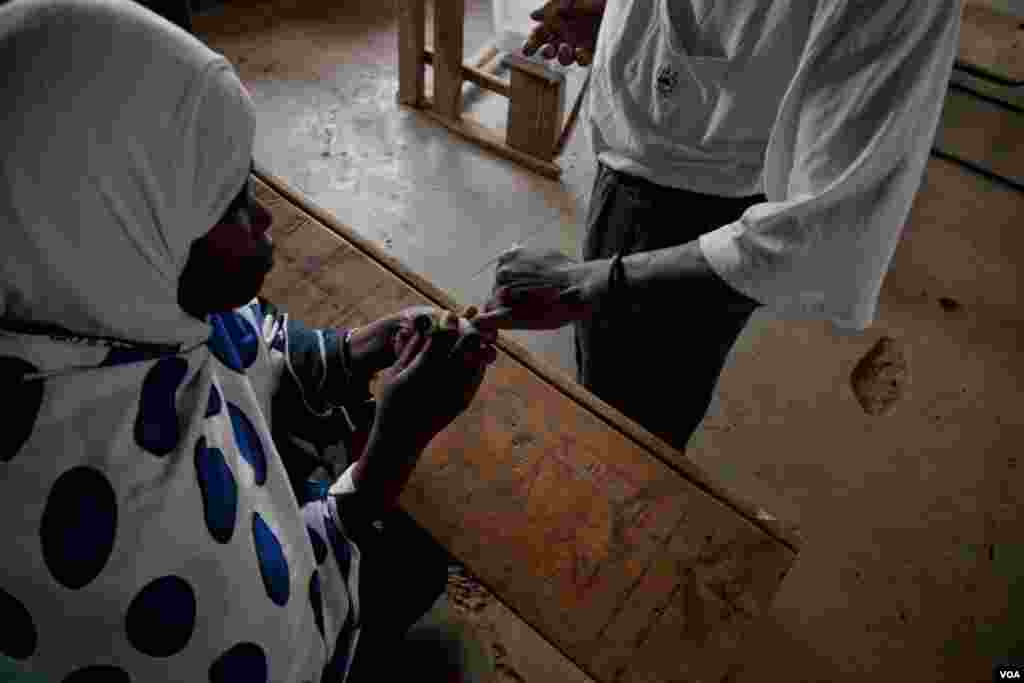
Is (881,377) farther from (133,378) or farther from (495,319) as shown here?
(133,378)

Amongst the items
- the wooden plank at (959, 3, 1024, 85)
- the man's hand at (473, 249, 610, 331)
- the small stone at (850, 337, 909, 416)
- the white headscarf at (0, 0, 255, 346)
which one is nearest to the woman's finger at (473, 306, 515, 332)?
the man's hand at (473, 249, 610, 331)

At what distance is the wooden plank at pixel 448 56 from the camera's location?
3283 mm

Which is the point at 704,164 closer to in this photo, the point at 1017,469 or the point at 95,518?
the point at 95,518

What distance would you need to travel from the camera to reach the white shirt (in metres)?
0.93

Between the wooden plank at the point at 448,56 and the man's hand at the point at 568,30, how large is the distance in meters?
1.69

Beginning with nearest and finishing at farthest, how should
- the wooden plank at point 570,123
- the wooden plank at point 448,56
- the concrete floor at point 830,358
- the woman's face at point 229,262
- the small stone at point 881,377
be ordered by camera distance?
1. the woman's face at point 229,262
2. the concrete floor at point 830,358
3. the small stone at point 881,377
4. the wooden plank at point 448,56
5. the wooden plank at point 570,123

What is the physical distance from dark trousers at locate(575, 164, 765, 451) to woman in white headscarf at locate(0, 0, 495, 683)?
2.37 ft

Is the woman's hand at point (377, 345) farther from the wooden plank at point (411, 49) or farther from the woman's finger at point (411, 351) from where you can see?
the wooden plank at point (411, 49)

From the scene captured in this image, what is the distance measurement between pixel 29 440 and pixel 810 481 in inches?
91.2

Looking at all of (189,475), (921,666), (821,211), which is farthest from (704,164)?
(921,666)

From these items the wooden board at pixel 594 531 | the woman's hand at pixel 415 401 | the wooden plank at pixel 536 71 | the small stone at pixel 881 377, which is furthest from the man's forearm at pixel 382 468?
the wooden plank at pixel 536 71

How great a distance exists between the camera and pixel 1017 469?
2475 millimetres

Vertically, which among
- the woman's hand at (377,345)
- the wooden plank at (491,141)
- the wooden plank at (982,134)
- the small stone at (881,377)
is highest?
the woman's hand at (377,345)

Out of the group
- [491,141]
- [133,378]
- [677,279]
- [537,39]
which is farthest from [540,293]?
[491,141]
